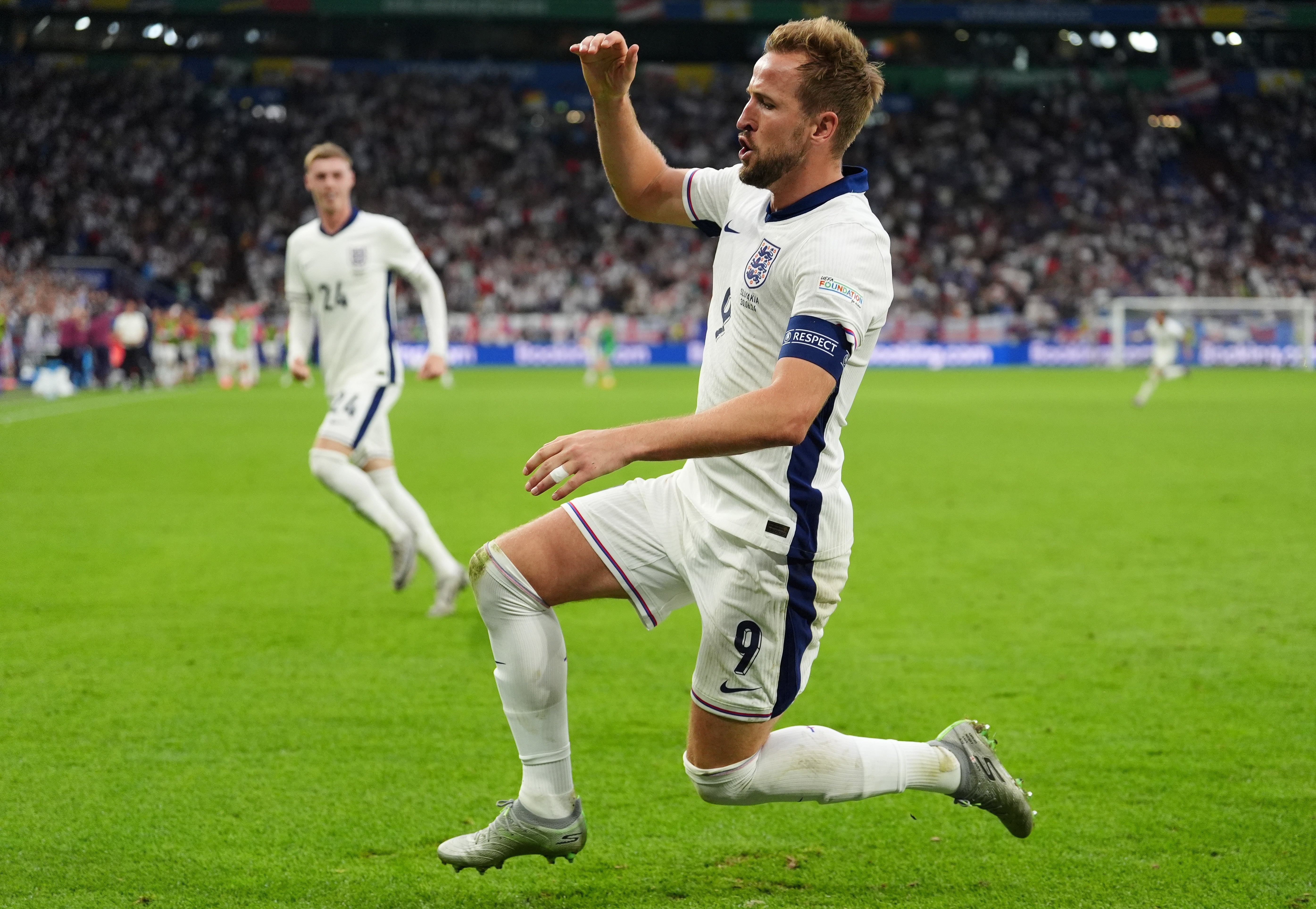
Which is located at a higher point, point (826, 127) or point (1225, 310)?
point (826, 127)

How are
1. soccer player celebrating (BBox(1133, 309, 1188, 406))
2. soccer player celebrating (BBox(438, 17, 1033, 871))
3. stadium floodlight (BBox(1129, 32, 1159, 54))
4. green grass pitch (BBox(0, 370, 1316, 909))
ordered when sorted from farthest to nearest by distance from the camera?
stadium floodlight (BBox(1129, 32, 1159, 54))
soccer player celebrating (BBox(1133, 309, 1188, 406))
green grass pitch (BBox(0, 370, 1316, 909))
soccer player celebrating (BBox(438, 17, 1033, 871))

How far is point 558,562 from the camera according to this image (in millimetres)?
3734

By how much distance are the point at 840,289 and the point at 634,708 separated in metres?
3.05

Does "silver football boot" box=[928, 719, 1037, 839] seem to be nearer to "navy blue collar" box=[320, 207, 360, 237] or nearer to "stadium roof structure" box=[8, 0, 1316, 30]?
"navy blue collar" box=[320, 207, 360, 237]

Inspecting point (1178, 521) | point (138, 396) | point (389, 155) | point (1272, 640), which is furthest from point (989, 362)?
point (1272, 640)

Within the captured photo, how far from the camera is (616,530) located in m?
3.78

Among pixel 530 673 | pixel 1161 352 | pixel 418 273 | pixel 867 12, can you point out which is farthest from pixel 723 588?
pixel 867 12

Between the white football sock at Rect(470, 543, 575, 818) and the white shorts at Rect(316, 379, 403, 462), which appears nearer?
the white football sock at Rect(470, 543, 575, 818)

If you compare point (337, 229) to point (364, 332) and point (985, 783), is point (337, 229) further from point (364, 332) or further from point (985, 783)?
point (985, 783)

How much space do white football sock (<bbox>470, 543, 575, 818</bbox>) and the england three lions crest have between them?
3.44ft

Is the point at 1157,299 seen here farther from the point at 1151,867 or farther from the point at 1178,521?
the point at 1151,867

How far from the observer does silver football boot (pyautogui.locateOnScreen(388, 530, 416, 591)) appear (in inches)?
315

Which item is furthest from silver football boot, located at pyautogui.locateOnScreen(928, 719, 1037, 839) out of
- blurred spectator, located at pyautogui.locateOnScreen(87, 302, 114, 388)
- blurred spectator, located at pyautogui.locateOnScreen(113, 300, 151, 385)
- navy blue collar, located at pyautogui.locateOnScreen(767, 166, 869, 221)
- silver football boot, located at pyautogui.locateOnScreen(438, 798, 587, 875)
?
blurred spectator, located at pyautogui.locateOnScreen(113, 300, 151, 385)

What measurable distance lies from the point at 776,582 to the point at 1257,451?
1485 cm
